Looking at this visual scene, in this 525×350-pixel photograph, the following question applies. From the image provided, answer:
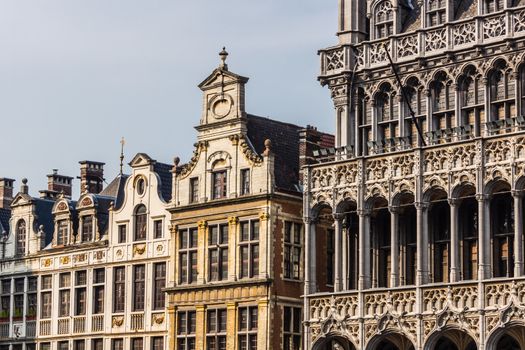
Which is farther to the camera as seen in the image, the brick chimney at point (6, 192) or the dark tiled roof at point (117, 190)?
the brick chimney at point (6, 192)

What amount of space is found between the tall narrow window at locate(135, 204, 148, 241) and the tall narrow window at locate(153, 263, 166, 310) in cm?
130

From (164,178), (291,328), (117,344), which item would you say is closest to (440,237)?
(291,328)

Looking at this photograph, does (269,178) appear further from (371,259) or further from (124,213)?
(124,213)

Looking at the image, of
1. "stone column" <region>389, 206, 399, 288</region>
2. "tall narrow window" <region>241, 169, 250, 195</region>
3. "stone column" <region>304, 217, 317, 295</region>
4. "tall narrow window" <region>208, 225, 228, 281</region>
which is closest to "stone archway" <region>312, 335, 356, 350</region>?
"stone column" <region>304, 217, 317, 295</region>

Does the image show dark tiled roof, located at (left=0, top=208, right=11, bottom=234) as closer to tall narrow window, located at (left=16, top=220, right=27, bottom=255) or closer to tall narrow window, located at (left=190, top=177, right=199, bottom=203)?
tall narrow window, located at (left=16, top=220, right=27, bottom=255)

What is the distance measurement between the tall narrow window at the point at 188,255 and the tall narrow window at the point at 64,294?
22.2ft

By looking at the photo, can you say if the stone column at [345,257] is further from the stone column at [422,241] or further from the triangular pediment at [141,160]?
the triangular pediment at [141,160]

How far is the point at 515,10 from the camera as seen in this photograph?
41.2m

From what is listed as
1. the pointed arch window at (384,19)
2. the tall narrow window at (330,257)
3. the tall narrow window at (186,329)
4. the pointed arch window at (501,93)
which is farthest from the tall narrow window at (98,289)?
the pointed arch window at (501,93)

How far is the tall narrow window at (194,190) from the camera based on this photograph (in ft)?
160

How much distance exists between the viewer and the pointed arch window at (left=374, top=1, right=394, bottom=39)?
44.9m

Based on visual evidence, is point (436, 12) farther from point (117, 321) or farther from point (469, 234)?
point (117, 321)

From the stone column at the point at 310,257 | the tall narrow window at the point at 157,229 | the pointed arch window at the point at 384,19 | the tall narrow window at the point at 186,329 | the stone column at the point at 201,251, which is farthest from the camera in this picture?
the tall narrow window at the point at 157,229

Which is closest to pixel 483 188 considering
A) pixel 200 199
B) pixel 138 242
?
pixel 200 199
